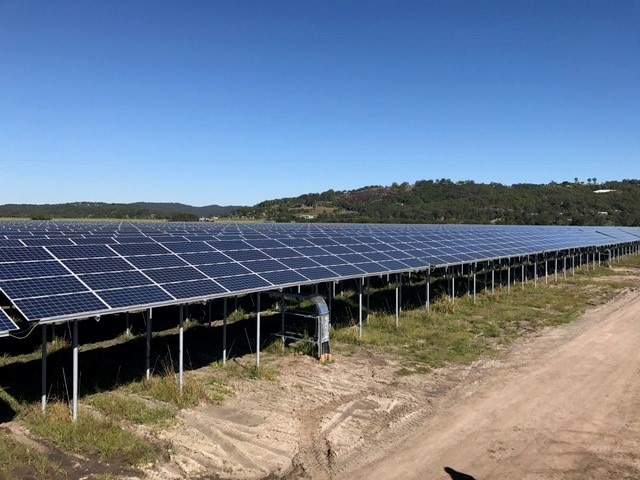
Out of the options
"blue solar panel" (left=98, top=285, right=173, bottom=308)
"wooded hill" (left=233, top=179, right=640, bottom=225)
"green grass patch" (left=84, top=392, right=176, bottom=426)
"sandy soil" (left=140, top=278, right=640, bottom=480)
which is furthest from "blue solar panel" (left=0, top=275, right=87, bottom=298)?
"wooded hill" (left=233, top=179, right=640, bottom=225)

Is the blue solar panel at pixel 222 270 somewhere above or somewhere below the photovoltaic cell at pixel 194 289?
above

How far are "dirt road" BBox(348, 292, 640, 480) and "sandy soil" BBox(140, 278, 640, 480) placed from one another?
0.03m

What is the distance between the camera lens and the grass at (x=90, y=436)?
9797 mm

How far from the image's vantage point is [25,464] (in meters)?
9.27

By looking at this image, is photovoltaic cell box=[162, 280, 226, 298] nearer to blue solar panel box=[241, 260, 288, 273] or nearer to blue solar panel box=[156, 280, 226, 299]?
blue solar panel box=[156, 280, 226, 299]

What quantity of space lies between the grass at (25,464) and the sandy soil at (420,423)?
180cm

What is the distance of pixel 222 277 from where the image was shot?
15.8 metres

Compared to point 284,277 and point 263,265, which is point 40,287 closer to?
point 284,277

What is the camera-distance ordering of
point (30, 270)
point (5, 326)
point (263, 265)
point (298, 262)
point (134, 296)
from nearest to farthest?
point (5, 326) → point (134, 296) → point (30, 270) → point (263, 265) → point (298, 262)

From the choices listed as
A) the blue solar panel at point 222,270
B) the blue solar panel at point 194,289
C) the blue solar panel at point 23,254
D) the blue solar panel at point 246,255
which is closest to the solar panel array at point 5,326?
the blue solar panel at point 23,254

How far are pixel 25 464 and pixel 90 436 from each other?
1.32 metres

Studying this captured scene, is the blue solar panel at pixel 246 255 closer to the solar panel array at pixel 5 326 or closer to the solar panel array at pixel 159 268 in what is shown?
the solar panel array at pixel 159 268

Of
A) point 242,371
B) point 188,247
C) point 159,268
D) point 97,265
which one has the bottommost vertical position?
point 242,371

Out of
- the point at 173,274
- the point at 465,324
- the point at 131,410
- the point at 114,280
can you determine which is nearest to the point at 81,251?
the point at 114,280
